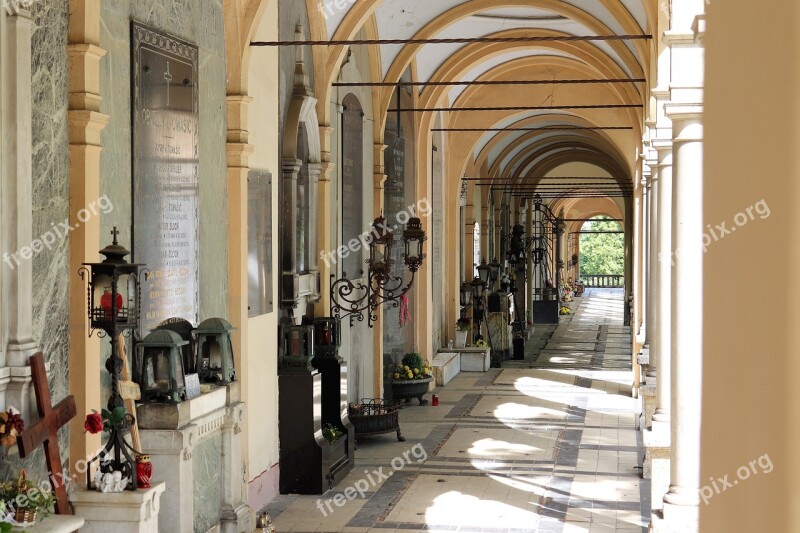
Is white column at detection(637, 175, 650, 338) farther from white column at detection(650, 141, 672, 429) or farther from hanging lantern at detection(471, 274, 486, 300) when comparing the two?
hanging lantern at detection(471, 274, 486, 300)

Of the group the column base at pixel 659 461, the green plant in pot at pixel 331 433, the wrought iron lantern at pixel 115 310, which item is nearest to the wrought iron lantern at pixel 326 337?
the green plant in pot at pixel 331 433

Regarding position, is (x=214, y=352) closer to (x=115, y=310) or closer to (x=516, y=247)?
(x=115, y=310)

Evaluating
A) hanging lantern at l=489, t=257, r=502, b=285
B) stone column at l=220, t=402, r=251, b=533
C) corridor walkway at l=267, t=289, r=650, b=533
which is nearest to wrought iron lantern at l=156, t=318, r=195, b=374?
stone column at l=220, t=402, r=251, b=533

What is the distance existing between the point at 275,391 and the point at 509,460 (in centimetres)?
397

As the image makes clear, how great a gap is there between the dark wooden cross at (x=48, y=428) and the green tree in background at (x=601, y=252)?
229 feet

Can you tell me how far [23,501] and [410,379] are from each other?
559 inches

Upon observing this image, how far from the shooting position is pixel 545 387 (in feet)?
77.5

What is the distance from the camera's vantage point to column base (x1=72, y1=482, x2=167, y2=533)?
727cm

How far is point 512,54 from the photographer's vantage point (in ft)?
79.0

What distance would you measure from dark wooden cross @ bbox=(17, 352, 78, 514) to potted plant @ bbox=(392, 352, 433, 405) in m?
12.9

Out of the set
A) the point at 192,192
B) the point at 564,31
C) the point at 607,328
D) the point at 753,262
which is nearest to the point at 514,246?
the point at 607,328

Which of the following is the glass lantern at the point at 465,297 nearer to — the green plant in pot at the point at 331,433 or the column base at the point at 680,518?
the green plant in pot at the point at 331,433

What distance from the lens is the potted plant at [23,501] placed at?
6.14 m

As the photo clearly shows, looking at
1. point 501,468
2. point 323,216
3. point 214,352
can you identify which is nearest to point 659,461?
point 214,352
